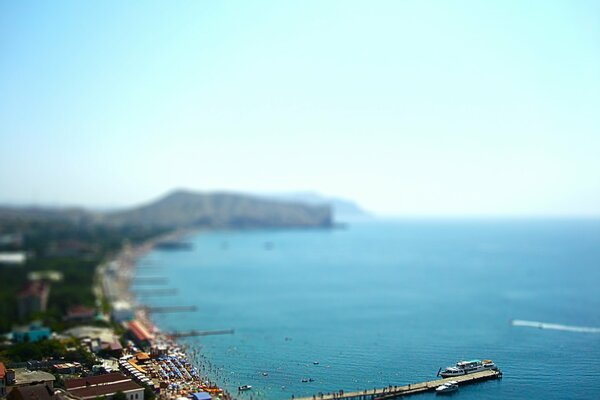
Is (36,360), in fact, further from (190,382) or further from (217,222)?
(217,222)

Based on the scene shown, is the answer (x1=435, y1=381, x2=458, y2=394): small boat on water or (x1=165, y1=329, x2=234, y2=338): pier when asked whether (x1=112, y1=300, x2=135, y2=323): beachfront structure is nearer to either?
(x1=165, y1=329, x2=234, y2=338): pier

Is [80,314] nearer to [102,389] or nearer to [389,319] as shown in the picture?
[102,389]

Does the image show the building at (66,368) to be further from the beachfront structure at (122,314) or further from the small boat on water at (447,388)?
the small boat on water at (447,388)

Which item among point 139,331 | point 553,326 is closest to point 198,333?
point 139,331

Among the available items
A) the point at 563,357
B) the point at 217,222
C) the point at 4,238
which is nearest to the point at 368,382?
the point at 563,357

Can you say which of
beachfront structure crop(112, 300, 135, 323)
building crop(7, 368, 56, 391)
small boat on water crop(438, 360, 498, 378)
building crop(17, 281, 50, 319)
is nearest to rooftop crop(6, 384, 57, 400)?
building crop(7, 368, 56, 391)

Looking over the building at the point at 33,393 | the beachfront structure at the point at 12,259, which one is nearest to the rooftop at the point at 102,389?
the building at the point at 33,393
